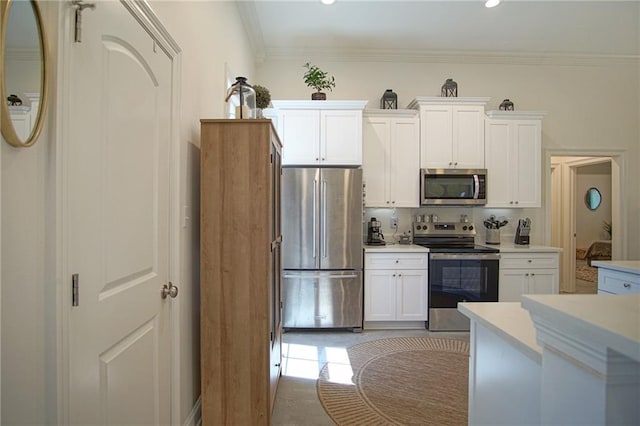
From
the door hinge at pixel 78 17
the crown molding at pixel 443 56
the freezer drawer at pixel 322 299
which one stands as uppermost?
the crown molding at pixel 443 56

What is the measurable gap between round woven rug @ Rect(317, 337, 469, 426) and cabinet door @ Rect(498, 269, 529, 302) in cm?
82

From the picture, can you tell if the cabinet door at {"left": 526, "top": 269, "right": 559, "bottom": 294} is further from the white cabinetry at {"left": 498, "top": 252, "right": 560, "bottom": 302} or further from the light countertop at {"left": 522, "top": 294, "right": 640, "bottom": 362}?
the light countertop at {"left": 522, "top": 294, "right": 640, "bottom": 362}

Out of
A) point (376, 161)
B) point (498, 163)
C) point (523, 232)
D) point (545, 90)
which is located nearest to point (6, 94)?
point (376, 161)

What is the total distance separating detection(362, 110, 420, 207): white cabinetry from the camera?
376 cm

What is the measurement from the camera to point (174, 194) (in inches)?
62.2

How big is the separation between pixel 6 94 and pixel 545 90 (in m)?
5.35

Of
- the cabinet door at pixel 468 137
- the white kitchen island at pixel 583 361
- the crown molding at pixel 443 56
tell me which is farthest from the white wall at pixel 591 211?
the white kitchen island at pixel 583 361

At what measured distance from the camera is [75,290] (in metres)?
0.94

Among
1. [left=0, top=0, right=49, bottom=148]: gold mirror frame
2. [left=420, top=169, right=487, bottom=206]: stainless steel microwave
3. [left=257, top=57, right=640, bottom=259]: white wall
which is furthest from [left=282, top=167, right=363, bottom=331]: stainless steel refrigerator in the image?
[left=0, top=0, right=49, bottom=148]: gold mirror frame

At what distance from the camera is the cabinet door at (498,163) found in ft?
12.4

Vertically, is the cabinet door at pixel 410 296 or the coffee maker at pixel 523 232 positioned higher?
the coffee maker at pixel 523 232

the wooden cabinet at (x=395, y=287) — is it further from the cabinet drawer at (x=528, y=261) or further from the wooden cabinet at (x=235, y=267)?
the wooden cabinet at (x=235, y=267)

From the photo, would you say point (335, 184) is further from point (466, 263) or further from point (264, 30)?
point (264, 30)

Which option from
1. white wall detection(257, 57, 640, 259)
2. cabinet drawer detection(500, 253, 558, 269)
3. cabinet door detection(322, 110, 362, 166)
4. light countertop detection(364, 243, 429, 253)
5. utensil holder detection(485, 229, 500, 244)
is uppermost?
white wall detection(257, 57, 640, 259)
